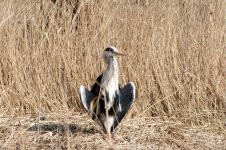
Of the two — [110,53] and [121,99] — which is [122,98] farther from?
[110,53]

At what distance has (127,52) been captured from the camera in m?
4.28

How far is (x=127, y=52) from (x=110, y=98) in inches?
38.2

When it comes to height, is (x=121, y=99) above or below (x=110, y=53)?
below

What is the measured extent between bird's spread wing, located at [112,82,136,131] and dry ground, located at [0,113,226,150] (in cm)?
15

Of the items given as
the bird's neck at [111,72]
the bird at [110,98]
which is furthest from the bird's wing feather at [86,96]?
the bird's neck at [111,72]

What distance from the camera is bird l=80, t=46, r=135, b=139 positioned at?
11.0ft

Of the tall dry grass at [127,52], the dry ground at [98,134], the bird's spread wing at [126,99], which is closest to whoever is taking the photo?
the dry ground at [98,134]

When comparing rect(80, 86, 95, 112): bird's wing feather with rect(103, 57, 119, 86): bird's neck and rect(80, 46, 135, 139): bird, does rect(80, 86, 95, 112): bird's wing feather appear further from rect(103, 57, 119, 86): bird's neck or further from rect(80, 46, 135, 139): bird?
rect(103, 57, 119, 86): bird's neck

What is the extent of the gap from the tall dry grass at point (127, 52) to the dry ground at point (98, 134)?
269 mm

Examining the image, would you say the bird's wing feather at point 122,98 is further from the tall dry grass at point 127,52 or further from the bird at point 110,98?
the tall dry grass at point 127,52

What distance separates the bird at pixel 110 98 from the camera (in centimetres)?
336

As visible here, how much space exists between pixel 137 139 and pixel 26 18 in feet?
5.22

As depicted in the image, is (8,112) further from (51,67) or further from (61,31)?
(61,31)

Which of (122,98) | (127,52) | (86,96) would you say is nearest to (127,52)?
(127,52)
